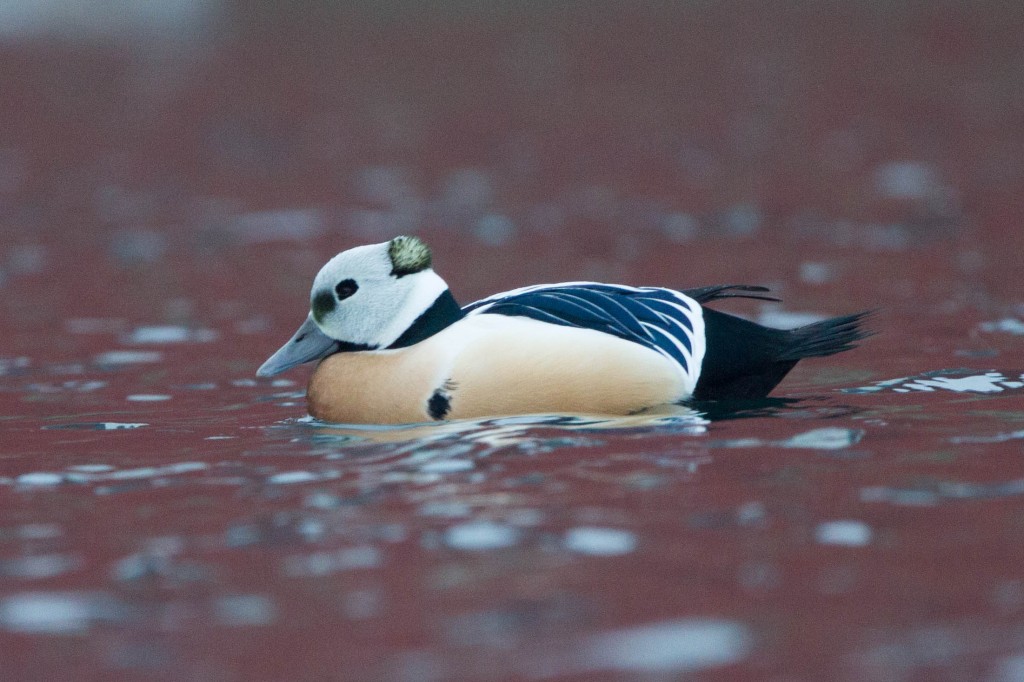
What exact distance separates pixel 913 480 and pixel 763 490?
525mm

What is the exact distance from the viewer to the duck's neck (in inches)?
258

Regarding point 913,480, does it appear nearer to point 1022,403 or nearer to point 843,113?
point 1022,403

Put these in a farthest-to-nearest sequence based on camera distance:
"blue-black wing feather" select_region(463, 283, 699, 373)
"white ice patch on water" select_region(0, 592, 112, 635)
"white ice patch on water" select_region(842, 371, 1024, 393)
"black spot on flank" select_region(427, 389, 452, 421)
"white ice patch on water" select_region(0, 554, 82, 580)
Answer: "white ice patch on water" select_region(842, 371, 1024, 393)
"blue-black wing feather" select_region(463, 283, 699, 373)
"black spot on flank" select_region(427, 389, 452, 421)
"white ice patch on water" select_region(0, 554, 82, 580)
"white ice patch on water" select_region(0, 592, 112, 635)

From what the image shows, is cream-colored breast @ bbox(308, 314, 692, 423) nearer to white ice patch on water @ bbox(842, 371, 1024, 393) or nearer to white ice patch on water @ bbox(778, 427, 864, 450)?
white ice patch on water @ bbox(778, 427, 864, 450)

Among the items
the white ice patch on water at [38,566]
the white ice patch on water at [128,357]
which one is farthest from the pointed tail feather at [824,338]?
the white ice patch on water at [128,357]

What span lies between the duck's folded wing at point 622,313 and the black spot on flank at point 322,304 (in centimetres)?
59

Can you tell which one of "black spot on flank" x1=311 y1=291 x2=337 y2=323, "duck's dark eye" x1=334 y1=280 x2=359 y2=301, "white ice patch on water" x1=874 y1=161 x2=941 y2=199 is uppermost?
"white ice patch on water" x1=874 y1=161 x2=941 y2=199

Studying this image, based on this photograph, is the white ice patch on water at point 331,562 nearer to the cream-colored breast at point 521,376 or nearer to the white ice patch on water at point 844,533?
the white ice patch on water at point 844,533

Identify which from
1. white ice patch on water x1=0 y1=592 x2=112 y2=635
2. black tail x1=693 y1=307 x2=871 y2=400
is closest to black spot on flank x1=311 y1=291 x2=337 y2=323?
black tail x1=693 y1=307 x2=871 y2=400

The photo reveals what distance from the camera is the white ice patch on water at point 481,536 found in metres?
4.84

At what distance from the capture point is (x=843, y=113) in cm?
1820

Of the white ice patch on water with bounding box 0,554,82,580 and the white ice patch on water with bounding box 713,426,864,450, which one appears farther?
the white ice patch on water with bounding box 713,426,864,450

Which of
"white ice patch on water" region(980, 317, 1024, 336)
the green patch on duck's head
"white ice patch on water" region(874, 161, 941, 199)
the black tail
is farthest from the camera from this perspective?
"white ice patch on water" region(874, 161, 941, 199)

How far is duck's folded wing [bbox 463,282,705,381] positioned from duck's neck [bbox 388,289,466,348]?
→ 0.09 metres
